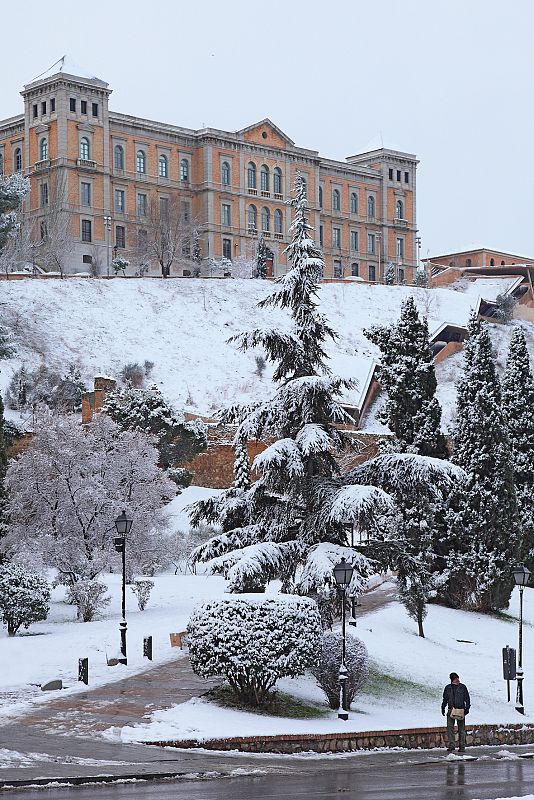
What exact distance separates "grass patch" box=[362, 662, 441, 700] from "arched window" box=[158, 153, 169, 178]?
6535cm

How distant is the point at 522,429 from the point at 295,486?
1748 cm

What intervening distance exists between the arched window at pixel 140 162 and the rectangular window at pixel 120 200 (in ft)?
6.53

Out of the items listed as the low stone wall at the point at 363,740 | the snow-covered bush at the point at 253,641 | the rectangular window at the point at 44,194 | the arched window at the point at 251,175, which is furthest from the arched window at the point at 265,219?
the snow-covered bush at the point at 253,641

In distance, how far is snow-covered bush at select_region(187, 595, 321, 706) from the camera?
56.1 feet

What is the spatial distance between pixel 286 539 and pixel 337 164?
7707 centimetres

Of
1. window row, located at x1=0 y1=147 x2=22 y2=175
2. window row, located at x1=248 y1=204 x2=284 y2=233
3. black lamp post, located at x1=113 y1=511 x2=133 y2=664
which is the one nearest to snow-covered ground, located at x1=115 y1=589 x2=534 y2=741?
black lamp post, located at x1=113 y1=511 x2=133 y2=664

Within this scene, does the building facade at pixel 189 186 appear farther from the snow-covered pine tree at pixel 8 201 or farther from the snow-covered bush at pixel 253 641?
the snow-covered bush at pixel 253 641

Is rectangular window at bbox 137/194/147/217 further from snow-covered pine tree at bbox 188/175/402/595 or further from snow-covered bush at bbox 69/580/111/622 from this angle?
snow-covered pine tree at bbox 188/175/402/595

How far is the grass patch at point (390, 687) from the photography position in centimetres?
2088

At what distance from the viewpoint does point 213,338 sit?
66312mm

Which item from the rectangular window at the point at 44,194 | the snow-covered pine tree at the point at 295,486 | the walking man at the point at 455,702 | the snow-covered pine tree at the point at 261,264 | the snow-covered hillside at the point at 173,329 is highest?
the rectangular window at the point at 44,194

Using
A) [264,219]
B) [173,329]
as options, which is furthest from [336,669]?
[264,219]

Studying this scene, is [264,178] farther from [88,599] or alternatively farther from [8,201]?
[88,599]

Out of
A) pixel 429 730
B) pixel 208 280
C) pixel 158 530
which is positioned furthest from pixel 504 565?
pixel 208 280
